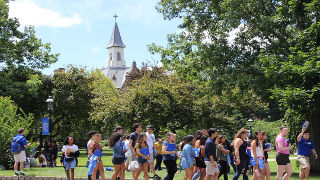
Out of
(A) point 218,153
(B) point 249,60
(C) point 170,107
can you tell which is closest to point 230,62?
(B) point 249,60

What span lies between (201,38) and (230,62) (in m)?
2.21

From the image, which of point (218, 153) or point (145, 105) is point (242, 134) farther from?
point (145, 105)

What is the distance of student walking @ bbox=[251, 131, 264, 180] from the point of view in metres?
12.4

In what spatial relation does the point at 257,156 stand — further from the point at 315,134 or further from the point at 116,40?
the point at 116,40

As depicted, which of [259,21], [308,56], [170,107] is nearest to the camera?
[308,56]

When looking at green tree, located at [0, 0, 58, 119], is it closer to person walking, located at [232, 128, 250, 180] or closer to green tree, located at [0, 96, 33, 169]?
green tree, located at [0, 96, 33, 169]

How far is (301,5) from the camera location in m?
18.2

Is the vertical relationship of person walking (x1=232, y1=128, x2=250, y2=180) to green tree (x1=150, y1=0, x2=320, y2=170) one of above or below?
below

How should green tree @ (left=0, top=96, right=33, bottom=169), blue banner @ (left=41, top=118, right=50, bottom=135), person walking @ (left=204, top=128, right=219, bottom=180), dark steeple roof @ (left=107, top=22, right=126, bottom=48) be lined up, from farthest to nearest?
1. dark steeple roof @ (left=107, top=22, right=126, bottom=48)
2. blue banner @ (left=41, top=118, right=50, bottom=135)
3. green tree @ (left=0, top=96, right=33, bottom=169)
4. person walking @ (left=204, top=128, right=219, bottom=180)

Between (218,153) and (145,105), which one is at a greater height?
(145,105)

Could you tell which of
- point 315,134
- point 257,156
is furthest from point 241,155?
point 315,134

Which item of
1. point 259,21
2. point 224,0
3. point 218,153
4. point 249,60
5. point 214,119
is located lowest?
point 218,153

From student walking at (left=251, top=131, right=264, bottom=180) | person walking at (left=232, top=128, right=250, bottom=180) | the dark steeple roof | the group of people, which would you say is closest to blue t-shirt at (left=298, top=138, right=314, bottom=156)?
the group of people

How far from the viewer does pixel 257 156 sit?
41.5 feet
